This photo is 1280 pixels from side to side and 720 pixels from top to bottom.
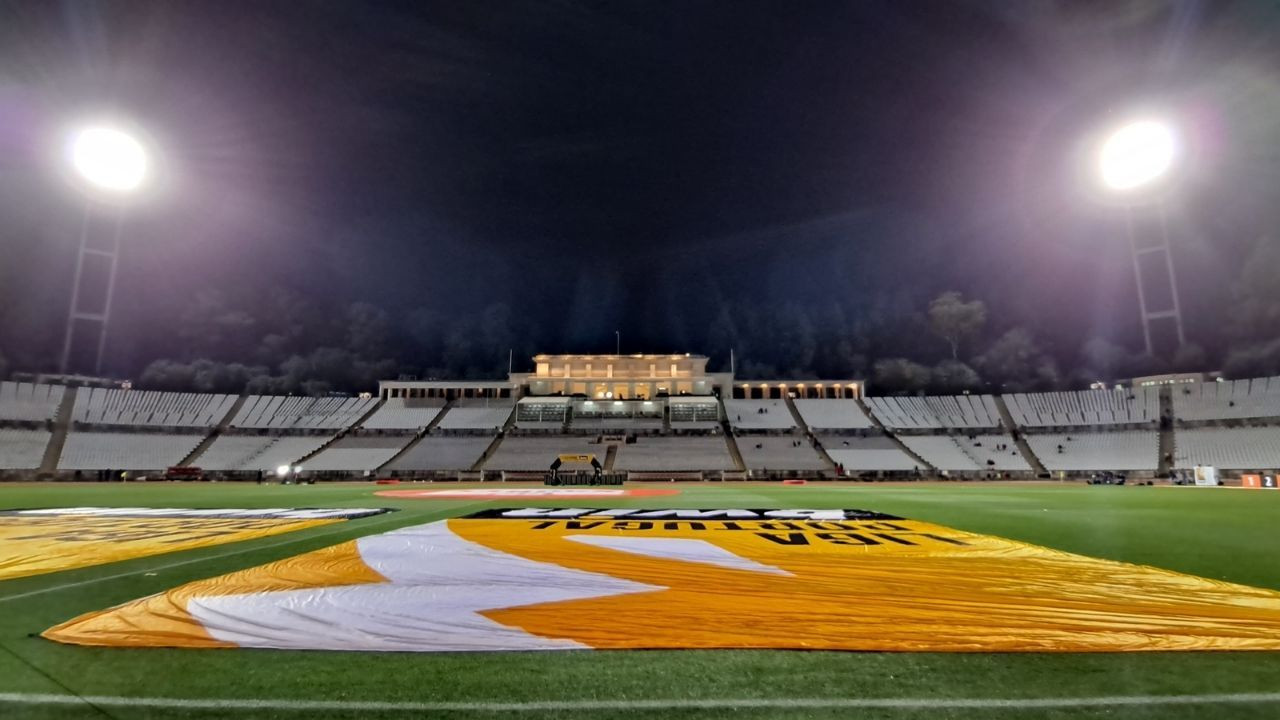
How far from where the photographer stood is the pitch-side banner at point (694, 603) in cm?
507

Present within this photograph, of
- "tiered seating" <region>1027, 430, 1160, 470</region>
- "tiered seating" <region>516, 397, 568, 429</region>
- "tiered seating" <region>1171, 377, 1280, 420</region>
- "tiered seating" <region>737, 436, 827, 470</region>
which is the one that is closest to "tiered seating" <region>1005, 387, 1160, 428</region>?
"tiered seating" <region>1171, 377, 1280, 420</region>

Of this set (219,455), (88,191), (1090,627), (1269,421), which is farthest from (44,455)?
(1269,421)

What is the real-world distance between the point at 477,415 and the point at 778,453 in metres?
40.9

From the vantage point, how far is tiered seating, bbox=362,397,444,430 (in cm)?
7038

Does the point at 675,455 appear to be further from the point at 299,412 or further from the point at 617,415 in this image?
the point at 299,412

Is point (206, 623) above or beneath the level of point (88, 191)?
beneath

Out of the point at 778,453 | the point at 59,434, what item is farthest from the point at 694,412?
the point at 59,434

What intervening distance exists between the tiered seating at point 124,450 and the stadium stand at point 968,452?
278 feet

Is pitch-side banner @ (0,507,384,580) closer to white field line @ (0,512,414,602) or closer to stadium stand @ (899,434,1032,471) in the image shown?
white field line @ (0,512,414,602)

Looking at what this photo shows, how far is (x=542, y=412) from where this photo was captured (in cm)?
7356

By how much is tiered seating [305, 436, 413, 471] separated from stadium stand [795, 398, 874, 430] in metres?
53.1

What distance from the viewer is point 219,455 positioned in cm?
5972

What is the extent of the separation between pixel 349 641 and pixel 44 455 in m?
74.7

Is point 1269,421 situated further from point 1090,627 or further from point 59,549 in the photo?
point 59,549
